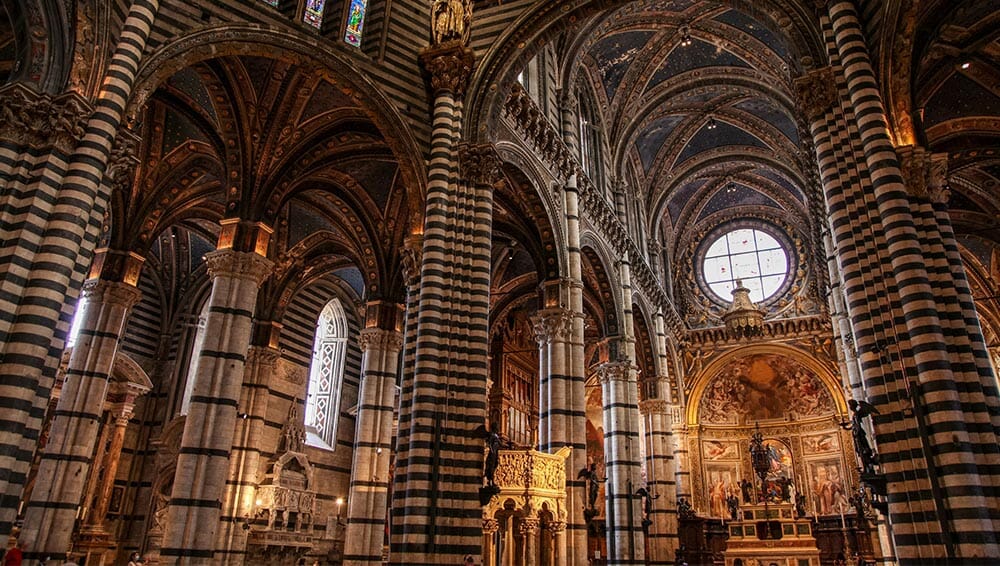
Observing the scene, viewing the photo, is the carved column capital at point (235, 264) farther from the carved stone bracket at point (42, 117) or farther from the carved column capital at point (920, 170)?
the carved column capital at point (920, 170)

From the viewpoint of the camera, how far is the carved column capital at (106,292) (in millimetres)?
14953

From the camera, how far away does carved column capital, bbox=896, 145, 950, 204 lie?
9.47 metres

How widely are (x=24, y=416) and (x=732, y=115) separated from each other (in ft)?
76.0

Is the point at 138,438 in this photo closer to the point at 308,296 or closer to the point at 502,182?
the point at 308,296

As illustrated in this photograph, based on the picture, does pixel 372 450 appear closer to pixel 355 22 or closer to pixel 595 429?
pixel 355 22

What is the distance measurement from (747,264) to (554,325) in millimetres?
17124

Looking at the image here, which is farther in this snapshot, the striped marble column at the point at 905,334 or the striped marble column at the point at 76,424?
the striped marble column at the point at 76,424

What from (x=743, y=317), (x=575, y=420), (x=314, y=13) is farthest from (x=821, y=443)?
(x=314, y=13)

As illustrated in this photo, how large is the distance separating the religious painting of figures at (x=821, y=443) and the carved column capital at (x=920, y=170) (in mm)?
19528

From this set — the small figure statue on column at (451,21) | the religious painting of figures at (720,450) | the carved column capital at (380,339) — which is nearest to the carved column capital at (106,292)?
the carved column capital at (380,339)

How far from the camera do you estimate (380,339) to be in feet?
58.7

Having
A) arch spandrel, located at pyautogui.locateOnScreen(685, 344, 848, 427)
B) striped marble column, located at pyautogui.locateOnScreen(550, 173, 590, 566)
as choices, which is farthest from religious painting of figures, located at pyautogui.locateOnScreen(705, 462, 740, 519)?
striped marble column, located at pyautogui.locateOnScreen(550, 173, 590, 566)

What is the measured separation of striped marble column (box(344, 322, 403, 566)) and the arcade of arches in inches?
3.0

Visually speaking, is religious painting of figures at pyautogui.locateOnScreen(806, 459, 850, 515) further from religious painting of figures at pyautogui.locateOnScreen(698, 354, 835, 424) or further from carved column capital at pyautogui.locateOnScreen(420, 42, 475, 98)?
carved column capital at pyautogui.locateOnScreen(420, 42, 475, 98)
